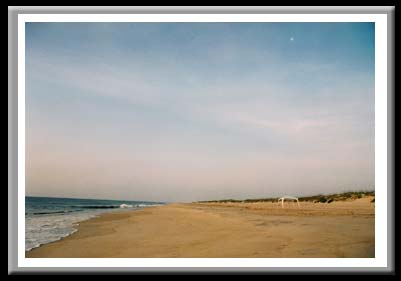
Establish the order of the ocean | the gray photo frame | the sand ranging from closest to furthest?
the gray photo frame, the sand, the ocean

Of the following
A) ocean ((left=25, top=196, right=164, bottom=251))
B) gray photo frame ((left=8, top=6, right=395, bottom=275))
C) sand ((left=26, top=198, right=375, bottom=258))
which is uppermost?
gray photo frame ((left=8, top=6, right=395, bottom=275))

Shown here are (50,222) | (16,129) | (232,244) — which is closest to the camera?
(16,129)

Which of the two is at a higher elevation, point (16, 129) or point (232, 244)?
point (16, 129)

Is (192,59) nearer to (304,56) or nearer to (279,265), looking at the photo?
(304,56)

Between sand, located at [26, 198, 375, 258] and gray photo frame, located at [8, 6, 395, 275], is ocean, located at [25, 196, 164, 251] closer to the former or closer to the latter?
sand, located at [26, 198, 375, 258]

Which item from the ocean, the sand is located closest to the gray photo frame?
the sand

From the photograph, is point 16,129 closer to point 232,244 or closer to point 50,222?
point 232,244

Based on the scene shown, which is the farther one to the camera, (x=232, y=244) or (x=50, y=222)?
(x=50, y=222)

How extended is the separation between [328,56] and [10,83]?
501 cm

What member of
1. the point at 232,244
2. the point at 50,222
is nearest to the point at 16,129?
the point at 232,244

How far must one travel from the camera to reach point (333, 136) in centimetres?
786

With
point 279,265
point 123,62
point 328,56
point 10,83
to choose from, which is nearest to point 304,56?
point 328,56

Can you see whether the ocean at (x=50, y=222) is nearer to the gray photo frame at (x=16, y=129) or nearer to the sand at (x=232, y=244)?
the sand at (x=232, y=244)

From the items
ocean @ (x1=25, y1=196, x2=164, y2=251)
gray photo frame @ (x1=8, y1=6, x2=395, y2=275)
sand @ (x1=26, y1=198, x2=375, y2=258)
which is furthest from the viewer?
ocean @ (x1=25, y1=196, x2=164, y2=251)
